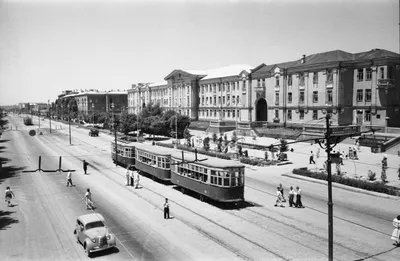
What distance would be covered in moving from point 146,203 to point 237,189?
20.8 feet

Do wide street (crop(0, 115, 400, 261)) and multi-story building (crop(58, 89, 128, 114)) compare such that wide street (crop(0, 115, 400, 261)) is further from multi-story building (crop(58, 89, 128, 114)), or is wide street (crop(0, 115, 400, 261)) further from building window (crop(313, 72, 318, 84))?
multi-story building (crop(58, 89, 128, 114))

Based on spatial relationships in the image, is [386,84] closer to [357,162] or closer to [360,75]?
[360,75]

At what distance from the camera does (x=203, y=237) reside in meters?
16.4

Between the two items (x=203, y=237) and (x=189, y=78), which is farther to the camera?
(x=189, y=78)

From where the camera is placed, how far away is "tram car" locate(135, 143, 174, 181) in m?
27.8

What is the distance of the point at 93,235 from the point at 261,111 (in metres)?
58.9

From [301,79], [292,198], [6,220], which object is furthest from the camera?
[301,79]

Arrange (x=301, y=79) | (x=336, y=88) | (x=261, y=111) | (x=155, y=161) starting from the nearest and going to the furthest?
(x=155, y=161) → (x=336, y=88) → (x=301, y=79) → (x=261, y=111)

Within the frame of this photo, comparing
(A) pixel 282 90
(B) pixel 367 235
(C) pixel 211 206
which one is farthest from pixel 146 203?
(A) pixel 282 90

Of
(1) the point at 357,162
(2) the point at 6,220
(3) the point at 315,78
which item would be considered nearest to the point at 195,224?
(2) the point at 6,220

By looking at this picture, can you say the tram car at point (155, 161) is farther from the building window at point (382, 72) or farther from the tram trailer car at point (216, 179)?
the building window at point (382, 72)

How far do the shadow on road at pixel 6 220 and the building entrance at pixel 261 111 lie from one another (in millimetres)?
54834

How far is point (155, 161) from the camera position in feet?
95.6

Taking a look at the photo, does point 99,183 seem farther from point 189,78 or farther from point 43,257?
point 189,78
